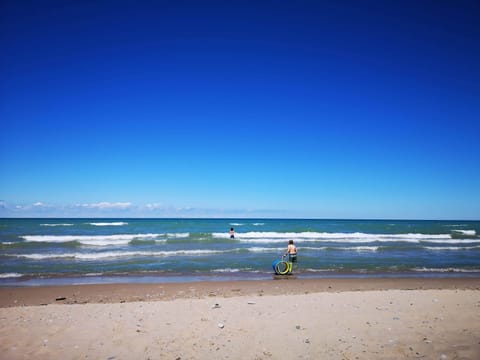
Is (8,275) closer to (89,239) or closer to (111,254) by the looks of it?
(111,254)

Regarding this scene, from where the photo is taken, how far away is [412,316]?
24.3ft

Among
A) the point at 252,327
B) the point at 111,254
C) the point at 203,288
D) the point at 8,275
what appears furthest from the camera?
the point at 111,254

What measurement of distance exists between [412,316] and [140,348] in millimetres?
5796

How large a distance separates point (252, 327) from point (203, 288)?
17.7 ft

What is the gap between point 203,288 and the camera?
11.8 m

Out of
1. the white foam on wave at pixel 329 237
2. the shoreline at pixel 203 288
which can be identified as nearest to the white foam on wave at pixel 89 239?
the white foam on wave at pixel 329 237

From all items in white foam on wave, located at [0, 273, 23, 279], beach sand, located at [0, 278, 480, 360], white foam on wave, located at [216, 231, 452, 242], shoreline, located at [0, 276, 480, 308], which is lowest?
white foam on wave, located at [216, 231, 452, 242]

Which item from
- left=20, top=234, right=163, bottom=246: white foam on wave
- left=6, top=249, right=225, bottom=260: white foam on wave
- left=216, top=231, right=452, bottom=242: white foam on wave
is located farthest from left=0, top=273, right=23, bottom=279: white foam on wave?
left=216, top=231, right=452, bottom=242: white foam on wave

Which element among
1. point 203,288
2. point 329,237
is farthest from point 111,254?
point 329,237

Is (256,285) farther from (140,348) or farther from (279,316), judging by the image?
(140,348)

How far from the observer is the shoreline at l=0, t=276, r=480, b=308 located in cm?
1025

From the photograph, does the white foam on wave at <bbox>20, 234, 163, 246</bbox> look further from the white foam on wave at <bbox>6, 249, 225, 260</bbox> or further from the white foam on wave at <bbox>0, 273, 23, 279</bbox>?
the white foam on wave at <bbox>0, 273, 23, 279</bbox>

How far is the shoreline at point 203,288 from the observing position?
10.2 m

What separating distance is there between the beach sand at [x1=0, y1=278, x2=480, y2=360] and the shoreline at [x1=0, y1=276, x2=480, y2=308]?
15 centimetres
